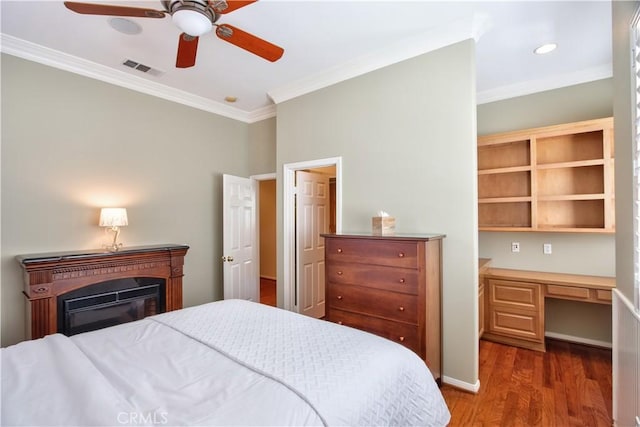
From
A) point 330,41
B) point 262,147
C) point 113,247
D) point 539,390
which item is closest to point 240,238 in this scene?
point 262,147

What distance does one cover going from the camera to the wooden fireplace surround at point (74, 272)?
255 cm

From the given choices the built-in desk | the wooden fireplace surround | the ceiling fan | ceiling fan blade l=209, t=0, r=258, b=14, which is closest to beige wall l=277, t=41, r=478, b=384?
the built-in desk

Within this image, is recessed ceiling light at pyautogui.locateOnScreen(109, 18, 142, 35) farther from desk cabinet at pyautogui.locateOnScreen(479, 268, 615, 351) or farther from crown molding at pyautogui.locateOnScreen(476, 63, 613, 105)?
desk cabinet at pyautogui.locateOnScreen(479, 268, 615, 351)

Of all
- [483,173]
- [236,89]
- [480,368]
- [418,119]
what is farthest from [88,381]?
[483,173]

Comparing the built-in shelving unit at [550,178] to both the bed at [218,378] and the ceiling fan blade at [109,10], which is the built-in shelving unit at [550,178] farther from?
the ceiling fan blade at [109,10]

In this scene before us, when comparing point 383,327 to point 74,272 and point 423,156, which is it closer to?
point 423,156

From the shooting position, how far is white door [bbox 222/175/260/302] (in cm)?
406

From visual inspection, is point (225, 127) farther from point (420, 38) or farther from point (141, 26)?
point (420, 38)

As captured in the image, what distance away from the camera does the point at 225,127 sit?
14.5 ft

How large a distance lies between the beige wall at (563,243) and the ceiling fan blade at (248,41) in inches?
113

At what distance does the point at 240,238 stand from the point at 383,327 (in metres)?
2.51

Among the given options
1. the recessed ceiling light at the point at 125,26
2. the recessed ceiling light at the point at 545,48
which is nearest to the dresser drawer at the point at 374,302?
the recessed ceiling light at the point at 545,48

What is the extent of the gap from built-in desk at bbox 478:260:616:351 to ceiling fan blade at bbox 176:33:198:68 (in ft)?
11.2

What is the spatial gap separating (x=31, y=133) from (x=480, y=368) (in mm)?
4762
